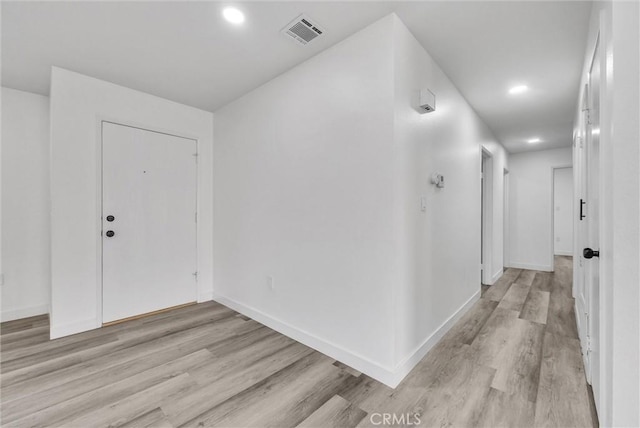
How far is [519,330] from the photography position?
2.70 meters

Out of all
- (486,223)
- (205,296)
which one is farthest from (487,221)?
(205,296)

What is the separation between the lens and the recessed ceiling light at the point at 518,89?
297 centimetres

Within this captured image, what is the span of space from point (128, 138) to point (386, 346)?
3275 mm

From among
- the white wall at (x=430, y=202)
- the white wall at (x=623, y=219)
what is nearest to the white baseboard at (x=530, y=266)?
the white wall at (x=430, y=202)

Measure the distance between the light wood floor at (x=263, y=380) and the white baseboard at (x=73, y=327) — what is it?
0.29 ft

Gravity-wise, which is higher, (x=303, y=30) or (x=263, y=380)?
(x=303, y=30)

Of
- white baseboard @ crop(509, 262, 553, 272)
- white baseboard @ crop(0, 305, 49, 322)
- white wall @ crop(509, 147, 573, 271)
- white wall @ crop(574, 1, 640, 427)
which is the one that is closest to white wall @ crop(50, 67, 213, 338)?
white baseboard @ crop(0, 305, 49, 322)

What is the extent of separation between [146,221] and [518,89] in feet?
14.4

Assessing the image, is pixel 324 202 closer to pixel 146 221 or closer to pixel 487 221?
pixel 146 221

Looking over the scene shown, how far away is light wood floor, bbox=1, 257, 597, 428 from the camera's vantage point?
5.17 feet

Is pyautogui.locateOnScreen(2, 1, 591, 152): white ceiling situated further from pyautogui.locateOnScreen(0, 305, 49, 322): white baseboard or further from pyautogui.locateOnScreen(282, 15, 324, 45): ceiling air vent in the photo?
pyautogui.locateOnScreen(0, 305, 49, 322): white baseboard

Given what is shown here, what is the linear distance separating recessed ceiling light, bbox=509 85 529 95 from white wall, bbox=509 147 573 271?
11.5 feet

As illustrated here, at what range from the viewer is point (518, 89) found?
9.91ft

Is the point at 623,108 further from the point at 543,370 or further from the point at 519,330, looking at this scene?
the point at 519,330
